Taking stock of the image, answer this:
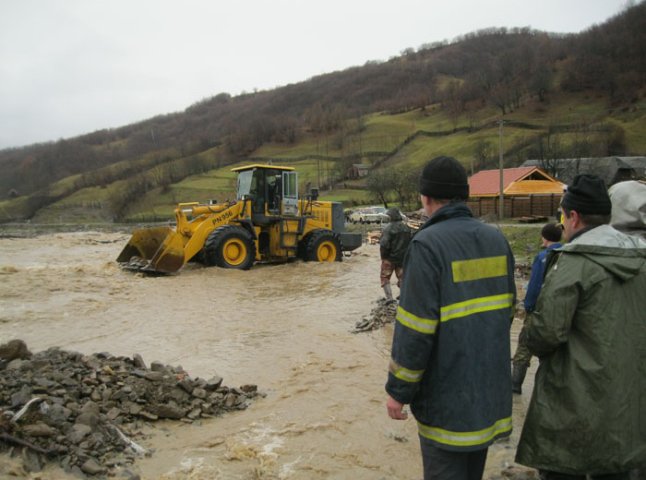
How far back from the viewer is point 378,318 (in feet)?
29.6

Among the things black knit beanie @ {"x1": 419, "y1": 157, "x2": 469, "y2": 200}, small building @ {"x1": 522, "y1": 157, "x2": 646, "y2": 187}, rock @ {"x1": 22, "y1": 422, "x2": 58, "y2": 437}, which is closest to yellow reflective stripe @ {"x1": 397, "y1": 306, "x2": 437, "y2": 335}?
black knit beanie @ {"x1": 419, "y1": 157, "x2": 469, "y2": 200}

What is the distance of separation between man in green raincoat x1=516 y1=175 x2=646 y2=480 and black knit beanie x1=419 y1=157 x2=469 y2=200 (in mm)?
686

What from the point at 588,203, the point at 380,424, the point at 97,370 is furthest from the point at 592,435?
the point at 97,370

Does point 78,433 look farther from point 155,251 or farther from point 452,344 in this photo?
point 155,251

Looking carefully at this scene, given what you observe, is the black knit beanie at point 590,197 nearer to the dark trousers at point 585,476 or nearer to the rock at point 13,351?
the dark trousers at point 585,476

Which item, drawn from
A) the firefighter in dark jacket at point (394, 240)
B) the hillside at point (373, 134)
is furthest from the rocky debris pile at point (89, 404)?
the hillside at point (373, 134)

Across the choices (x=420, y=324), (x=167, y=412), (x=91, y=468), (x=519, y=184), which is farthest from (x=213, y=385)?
(x=519, y=184)

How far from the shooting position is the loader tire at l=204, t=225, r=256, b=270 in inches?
563

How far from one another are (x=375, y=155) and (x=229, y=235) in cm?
7077

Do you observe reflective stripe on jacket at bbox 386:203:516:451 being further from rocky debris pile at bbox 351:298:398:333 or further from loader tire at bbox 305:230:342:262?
loader tire at bbox 305:230:342:262

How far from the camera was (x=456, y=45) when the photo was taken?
539ft

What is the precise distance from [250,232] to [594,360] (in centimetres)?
1345

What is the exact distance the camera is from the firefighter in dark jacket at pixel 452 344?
94.7 inches

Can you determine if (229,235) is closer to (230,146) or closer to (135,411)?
(135,411)
